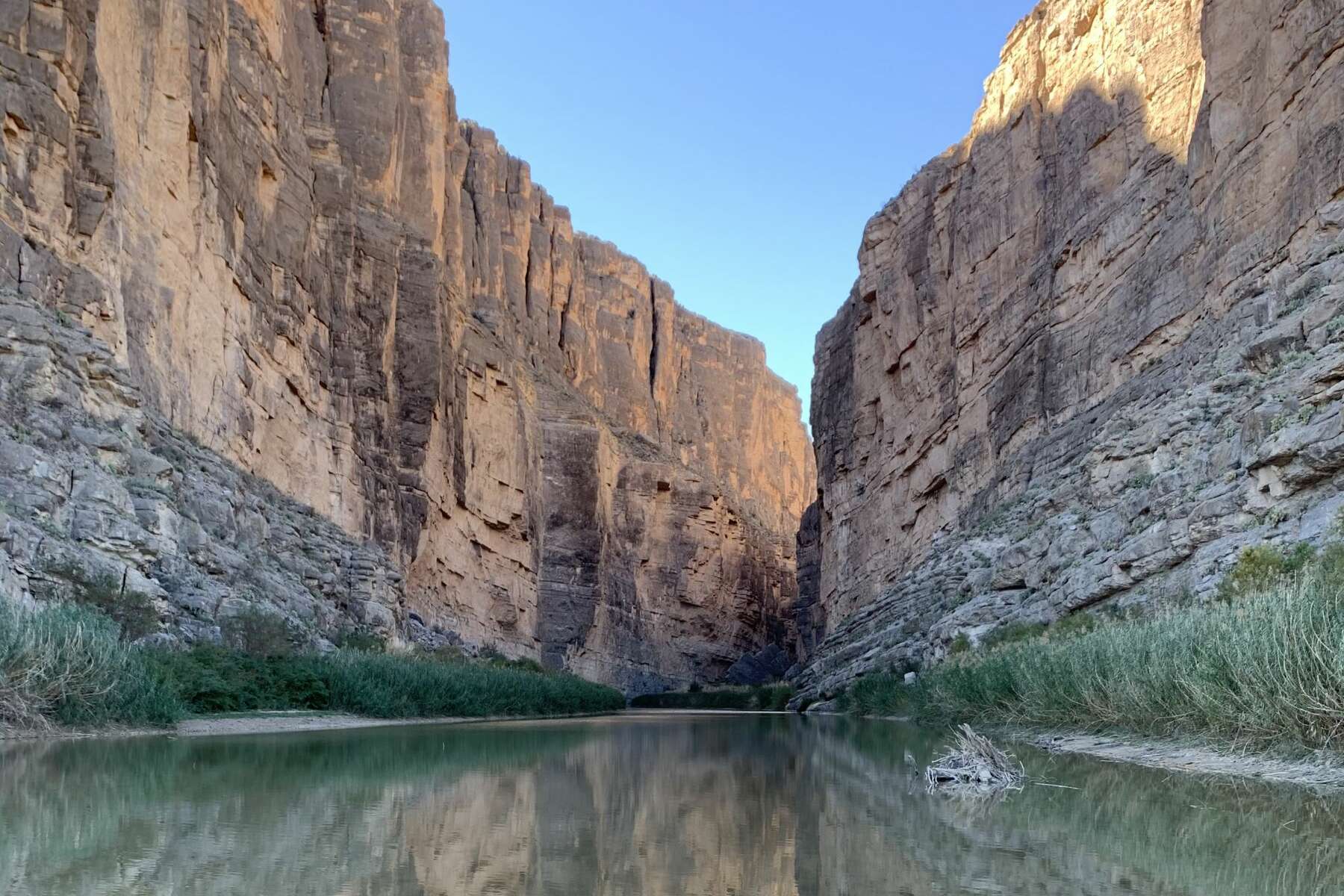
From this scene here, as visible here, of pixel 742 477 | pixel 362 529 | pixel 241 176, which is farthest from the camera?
pixel 742 477

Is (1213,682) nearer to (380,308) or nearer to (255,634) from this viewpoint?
(255,634)

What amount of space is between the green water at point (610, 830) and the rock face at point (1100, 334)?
9409 mm

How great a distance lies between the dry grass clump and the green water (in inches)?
12.6

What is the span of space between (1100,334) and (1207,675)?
21816mm

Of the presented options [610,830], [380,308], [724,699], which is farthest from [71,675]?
[724,699]

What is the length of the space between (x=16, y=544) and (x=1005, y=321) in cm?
3074

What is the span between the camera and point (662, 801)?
28.9 ft

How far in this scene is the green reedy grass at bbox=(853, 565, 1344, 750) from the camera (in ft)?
29.6

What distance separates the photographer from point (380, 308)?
4016 centimetres

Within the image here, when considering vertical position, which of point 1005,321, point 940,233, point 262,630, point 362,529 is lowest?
point 262,630

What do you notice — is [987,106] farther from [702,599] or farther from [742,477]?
[742,477]

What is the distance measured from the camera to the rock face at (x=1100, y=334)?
19672 millimetres

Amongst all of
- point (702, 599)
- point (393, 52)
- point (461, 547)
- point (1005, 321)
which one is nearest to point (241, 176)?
point (393, 52)

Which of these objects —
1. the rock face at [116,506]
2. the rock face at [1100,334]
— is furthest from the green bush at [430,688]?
the rock face at [1100,334]
